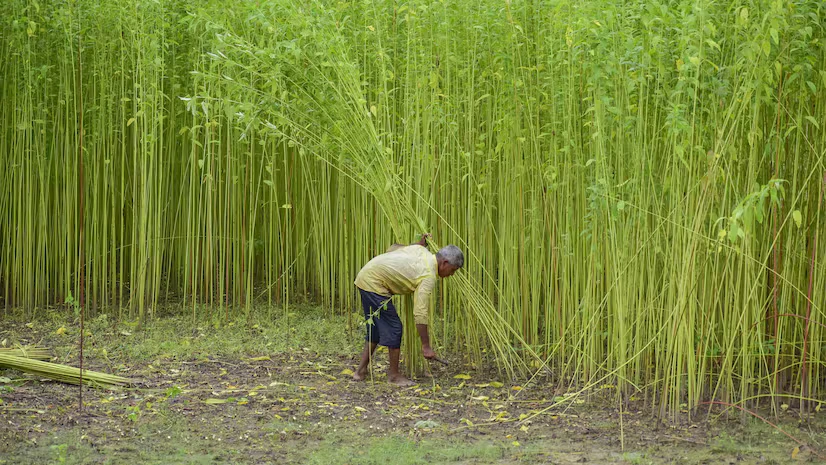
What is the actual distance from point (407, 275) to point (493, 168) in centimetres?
130

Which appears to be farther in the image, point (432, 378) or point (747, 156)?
point (432, 378)

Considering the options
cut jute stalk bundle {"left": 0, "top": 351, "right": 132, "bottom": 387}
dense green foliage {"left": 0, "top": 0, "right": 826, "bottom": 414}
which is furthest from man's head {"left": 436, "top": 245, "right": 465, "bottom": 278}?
cut jute stalk bundle {"left": 0, "top": 351, "right": 132, "bottom": 387}

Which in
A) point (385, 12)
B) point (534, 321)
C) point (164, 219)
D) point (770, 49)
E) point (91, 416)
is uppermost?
point (385, 12)

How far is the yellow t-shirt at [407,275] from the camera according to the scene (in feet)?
15.7

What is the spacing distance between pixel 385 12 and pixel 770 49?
282 centimetres

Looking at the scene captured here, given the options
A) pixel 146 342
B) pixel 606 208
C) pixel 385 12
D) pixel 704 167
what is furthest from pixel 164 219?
pixel 704 167

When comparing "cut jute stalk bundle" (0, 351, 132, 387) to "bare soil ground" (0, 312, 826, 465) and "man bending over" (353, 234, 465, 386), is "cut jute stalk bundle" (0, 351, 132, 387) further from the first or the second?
"man bending over" (353, 234, 465, 386)

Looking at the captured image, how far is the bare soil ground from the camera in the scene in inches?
151

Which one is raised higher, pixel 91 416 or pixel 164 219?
pixel 164 219

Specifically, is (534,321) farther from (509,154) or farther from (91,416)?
(91,416)

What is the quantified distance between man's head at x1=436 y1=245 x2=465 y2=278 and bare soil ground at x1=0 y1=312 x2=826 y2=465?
0.65 metres

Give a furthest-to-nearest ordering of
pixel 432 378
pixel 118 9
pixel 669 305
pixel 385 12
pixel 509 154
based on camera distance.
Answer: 1. pixel 118 9
2. pixel 385 12
3. pixel 509 154
4. pixel 432 378
5. pixel 669 305

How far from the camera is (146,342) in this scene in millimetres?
6082

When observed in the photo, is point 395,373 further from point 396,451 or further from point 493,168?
point 493,168
